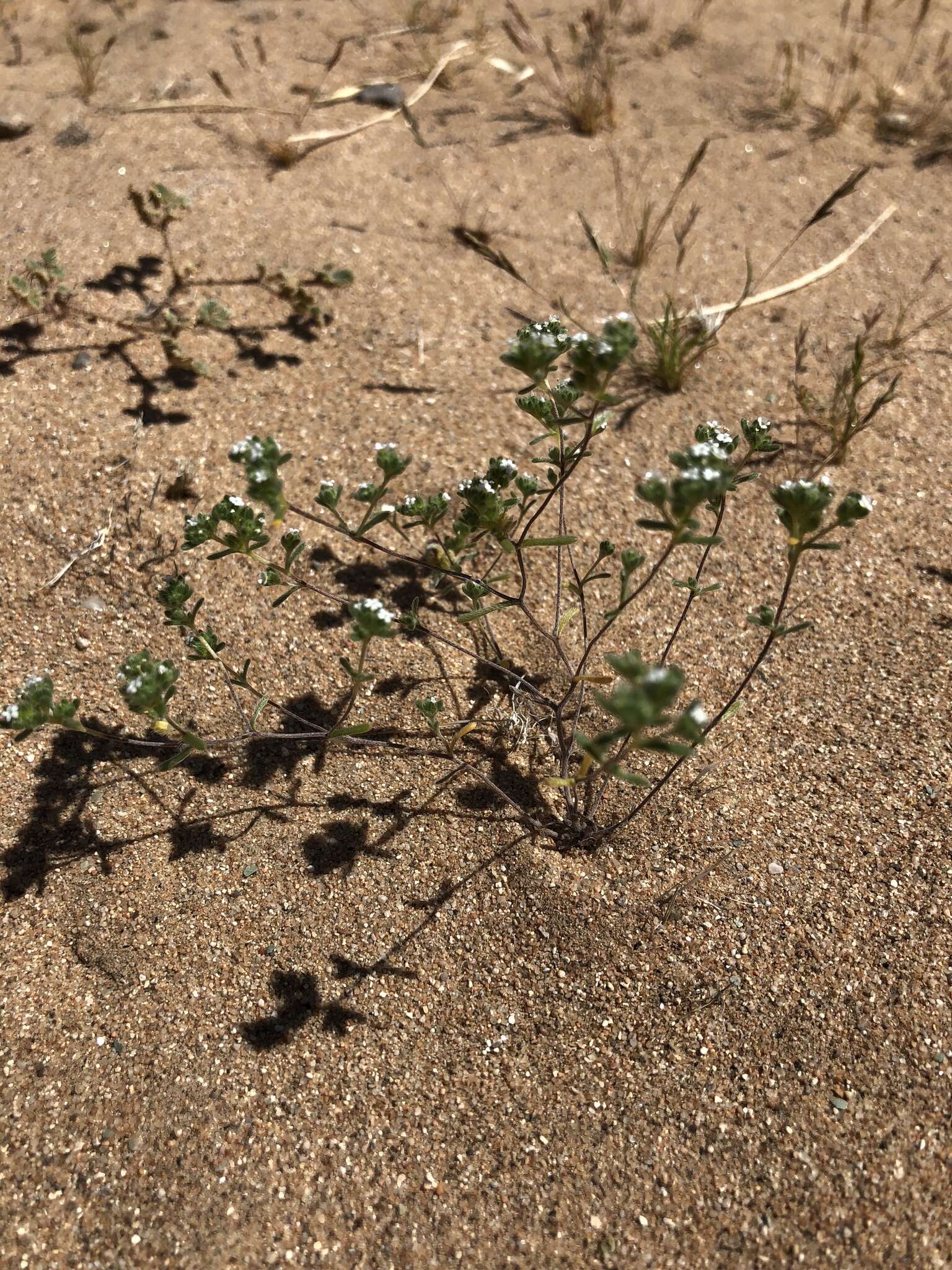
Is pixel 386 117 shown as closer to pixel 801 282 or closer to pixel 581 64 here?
pixel 581 64

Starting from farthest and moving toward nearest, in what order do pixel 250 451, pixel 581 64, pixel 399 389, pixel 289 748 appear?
pixel 581 64 → pixel 399 389 → pixel 289 748 → pixel 250 451

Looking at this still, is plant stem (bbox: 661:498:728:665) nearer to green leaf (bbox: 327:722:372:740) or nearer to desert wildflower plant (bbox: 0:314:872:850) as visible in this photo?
desert wildflower plant (bbox: 0:314:872:850)

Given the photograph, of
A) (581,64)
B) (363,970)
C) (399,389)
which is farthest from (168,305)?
(581,64)

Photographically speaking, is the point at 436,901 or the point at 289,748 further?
the point at 289,748

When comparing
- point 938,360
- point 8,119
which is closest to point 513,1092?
point 938,360

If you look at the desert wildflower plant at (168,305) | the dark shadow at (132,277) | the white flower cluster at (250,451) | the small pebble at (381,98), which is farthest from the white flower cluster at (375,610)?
the small pebble at (381,98)

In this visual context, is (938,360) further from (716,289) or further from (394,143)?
(394,143)

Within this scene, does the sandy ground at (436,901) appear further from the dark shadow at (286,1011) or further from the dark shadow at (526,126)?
the dark shadow at (526,126)

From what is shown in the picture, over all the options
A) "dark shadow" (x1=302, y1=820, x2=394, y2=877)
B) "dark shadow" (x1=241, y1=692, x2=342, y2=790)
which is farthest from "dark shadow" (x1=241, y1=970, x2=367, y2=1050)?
"dark shadow" (x1=241, y1=692, x2=342, y2=790)
